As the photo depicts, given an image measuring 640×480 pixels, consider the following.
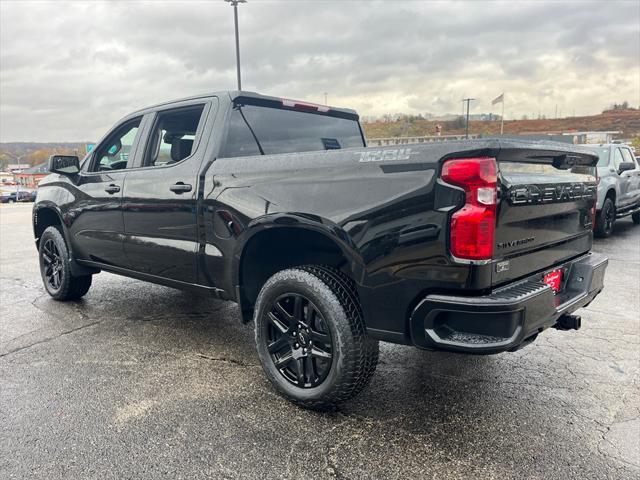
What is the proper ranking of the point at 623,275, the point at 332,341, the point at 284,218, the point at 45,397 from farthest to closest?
the point at 623,275 → the point at 45,397 → the point at 284,218 → the point at 332,341

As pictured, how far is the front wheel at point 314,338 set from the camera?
2699 mm

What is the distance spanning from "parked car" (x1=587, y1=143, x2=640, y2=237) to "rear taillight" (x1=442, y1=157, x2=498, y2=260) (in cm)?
765

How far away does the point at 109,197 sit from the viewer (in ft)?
14.3

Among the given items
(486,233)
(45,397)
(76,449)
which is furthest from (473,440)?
(45,397)

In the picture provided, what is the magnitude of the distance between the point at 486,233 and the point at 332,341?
3.32 ft

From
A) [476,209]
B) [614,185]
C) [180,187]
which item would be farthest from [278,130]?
[614,185]

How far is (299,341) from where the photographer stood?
9.78ft

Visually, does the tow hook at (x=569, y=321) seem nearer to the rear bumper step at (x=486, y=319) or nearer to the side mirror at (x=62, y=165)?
the rear bumper step at (x=486, y=319)

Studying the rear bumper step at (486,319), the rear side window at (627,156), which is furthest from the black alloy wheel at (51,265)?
the rear side window at (627,156)

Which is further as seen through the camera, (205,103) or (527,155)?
(205,103)

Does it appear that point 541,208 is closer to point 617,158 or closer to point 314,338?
point 314,338

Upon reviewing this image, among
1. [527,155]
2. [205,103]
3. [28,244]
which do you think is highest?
[205,103]

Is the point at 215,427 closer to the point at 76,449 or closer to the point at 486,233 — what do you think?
the point at 76,449

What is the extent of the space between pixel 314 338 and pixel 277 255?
29.7 inches
